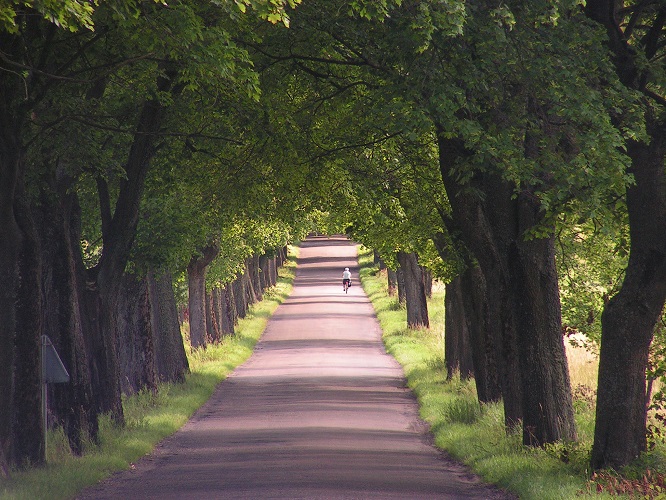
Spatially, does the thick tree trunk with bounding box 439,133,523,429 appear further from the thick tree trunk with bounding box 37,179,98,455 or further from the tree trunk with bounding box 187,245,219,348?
the tree trunk with bounding box 187,245,219,348

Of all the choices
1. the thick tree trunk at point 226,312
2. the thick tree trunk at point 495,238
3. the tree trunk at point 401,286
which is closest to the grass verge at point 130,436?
the thick tree trunk at point 495,238

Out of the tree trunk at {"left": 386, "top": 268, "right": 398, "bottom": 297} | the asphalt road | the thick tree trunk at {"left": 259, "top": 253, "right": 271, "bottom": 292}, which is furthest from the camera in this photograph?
the thick tree trunk at {"left": 259, "top": 253, "right": 271, "bottom": 292}

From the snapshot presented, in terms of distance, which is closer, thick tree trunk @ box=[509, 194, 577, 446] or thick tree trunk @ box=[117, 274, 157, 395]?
thick tree trunk @ box=[509, 194, 577, 446]

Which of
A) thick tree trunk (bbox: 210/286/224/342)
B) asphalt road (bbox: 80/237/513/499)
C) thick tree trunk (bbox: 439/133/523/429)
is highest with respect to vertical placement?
thick tree trunk (bbox: 439/133/523/429)

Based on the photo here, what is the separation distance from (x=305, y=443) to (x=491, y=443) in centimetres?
329

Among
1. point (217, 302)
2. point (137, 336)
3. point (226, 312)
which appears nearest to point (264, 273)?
point (226, 312)

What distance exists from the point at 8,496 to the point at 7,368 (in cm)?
210

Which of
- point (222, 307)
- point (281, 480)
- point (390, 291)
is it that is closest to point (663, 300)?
point (281, 480)

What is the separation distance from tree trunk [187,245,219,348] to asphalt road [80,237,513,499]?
193 centimetres

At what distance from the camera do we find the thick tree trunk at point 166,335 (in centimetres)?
3011

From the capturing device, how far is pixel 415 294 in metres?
47.3

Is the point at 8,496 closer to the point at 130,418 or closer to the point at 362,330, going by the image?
the point at 130,418

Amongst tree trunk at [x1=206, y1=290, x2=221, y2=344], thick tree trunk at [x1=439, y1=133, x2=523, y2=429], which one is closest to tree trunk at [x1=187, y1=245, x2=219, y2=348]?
tree trunk at [x1=206, y1=290, x2=221, y2=344]

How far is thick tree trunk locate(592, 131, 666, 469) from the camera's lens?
532 inches
